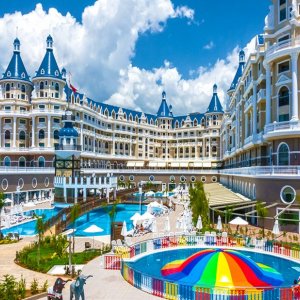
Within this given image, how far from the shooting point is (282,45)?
3397cm

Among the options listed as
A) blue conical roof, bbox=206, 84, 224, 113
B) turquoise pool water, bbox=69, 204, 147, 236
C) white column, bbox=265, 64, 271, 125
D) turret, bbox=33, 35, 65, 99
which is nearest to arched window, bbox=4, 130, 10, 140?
turret, bbox=33, 35, 65, 99

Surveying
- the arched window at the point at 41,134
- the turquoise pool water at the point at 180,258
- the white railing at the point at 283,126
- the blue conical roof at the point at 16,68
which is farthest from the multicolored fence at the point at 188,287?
the blue conical roof at the point at 16,68

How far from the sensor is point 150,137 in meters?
103

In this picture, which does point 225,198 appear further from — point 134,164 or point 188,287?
point 134,164

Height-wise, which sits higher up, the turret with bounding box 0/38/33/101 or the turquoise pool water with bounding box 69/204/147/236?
the turret with bounding box 0/38/33/101

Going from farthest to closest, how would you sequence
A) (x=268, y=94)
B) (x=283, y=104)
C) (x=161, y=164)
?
(x=161, y=164), (x=268, y=94), (x=283, y=104)

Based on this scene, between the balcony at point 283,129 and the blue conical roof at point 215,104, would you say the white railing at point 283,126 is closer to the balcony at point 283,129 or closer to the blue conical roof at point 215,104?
the balcony at point 283,129

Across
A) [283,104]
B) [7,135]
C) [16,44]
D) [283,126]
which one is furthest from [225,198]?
[16,44]

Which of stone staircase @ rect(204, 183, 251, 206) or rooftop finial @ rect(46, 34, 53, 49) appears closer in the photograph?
stone staircase @ rect(204, 183, 251, 206)

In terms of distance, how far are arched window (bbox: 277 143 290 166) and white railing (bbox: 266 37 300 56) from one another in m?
9.35

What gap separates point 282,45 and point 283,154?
10.6 meters

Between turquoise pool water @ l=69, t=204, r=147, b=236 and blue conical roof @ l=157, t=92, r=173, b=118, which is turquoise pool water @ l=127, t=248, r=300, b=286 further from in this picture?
blue conical roof @ l=157, t=92, r=173, b=118

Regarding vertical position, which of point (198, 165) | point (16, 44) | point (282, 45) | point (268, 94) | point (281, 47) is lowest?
point (198, 165)

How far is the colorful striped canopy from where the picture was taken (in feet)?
52.7
